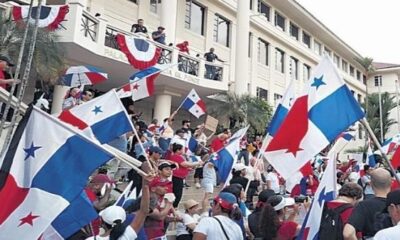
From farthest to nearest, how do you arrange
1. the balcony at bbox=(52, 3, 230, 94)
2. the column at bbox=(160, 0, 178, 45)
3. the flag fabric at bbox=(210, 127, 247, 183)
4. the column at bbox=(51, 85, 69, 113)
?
1. the column at bbox=(160, 0, 178, 45)
2. the column at bbox=(51, 85, 69, 113)
3. the balcony at bbox=(52, 3, 230, 94)
4. the flag fabric at bbox=(210, 127, 247, 183)

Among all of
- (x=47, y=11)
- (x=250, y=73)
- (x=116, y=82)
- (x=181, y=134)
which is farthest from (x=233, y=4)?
(x=47, y=11)

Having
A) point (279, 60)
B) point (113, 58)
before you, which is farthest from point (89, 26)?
point (279, 60)

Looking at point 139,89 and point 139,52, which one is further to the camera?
point 139,52

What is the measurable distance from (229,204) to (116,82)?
553 inches

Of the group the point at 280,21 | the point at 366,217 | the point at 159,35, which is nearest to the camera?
the point at 366,217

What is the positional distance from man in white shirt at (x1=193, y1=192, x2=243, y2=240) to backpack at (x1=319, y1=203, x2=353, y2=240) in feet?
2.27

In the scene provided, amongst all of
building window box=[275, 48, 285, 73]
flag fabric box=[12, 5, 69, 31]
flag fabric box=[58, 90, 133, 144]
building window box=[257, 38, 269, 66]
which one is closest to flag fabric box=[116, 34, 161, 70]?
flag fabric box=[12, 5, 69, 31]

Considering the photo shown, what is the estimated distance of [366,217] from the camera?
3.40m

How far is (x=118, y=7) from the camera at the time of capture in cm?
1775

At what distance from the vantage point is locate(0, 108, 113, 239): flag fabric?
285 centimetres

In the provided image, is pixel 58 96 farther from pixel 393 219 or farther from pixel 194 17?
pixel 393 219

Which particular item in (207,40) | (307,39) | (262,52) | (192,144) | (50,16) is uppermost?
(307,39)

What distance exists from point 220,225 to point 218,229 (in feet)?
0.14

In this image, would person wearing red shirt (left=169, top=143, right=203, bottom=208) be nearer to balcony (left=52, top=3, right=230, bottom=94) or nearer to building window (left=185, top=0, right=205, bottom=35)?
balcony (left=52, top=3, right=230, bottom=94)
